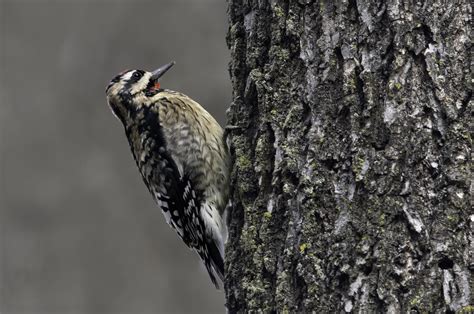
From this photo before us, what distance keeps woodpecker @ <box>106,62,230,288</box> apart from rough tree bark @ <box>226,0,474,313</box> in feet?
4.34

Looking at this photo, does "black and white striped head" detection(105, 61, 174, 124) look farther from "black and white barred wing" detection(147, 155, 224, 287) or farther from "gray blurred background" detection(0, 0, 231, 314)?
"gray blurred background" detection(0, 0, 231, 314)

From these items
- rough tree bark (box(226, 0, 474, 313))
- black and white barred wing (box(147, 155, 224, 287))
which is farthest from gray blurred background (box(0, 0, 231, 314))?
rough tree bark (box(226, 0, 474, 313))

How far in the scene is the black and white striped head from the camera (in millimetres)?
5270

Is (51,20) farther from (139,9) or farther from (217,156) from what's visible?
(217,156)

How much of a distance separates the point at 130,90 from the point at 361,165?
8.10 ft

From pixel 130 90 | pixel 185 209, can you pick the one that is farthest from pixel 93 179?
pixel 185 209

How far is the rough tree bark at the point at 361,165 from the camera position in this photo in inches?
116

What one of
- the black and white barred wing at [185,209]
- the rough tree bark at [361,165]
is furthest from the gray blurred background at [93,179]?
the rough tree bark at [361,165]

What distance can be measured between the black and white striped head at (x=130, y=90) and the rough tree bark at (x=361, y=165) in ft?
6.16

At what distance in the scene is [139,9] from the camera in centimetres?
779

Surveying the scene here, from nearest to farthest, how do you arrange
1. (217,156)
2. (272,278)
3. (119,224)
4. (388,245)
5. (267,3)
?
1. (388,245)
2. (272,278)
3. (267,3)
4. (217,156)
5. (119,224)

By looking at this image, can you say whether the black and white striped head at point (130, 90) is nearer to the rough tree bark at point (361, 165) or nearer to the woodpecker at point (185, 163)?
the woodpecker at point (185, 163)

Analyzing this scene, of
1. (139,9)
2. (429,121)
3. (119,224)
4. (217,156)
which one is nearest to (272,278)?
(429,121)

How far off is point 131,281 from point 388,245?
478 centimetres
